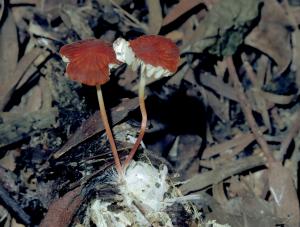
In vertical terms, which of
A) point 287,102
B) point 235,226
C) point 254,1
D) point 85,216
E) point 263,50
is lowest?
point 235,226

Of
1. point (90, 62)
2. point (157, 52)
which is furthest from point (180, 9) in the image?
point (90, 62)

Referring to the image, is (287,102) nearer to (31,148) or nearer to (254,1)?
(254,1)

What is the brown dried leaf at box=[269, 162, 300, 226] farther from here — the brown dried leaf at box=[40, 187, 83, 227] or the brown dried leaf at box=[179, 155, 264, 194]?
the brown dried leaf at box=[40, 187, 83, 227]

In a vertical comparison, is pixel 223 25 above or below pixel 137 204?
above

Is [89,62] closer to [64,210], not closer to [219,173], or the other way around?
[64,210]

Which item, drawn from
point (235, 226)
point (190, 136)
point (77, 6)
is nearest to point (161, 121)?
point (190, 136)

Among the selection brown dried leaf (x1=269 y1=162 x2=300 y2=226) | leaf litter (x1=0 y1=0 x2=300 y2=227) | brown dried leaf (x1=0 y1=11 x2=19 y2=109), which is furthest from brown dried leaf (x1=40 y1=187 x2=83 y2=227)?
brown dried leaf (x1=269 y1=162 x2=300 y2=226)

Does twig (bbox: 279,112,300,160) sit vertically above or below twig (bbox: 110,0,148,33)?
below
